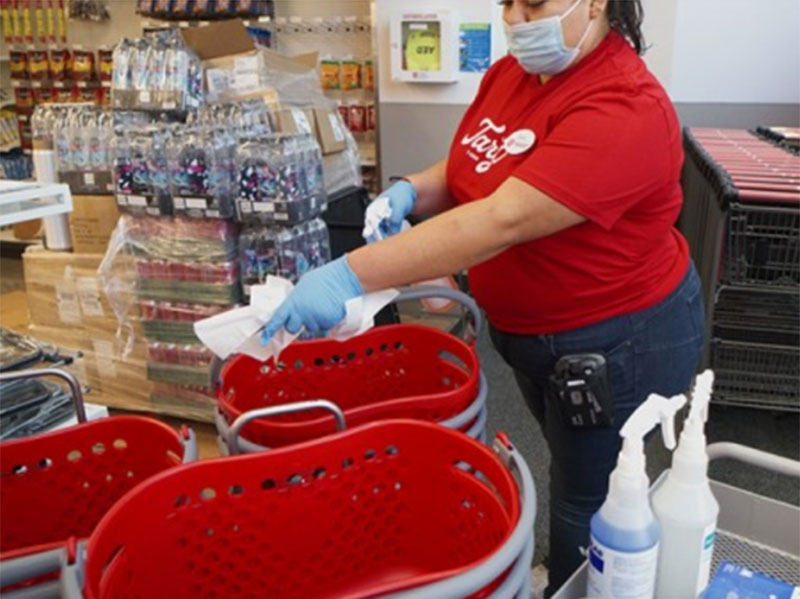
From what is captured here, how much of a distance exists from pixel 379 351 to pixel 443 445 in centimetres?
45

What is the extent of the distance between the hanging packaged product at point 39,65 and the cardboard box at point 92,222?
9.59ft

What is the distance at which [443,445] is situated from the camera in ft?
3.44

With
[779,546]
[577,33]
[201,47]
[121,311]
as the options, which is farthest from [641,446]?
[201,47]

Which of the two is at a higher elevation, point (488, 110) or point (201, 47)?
point (201, 47)

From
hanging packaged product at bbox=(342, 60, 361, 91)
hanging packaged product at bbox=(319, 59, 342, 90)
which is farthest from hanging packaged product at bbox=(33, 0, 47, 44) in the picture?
hanging packaged product at bbox=(342, 60, 361, 91)

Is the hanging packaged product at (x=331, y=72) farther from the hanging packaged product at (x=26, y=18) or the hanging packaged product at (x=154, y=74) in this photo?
the hanging packaged product at (x=26, y=18)

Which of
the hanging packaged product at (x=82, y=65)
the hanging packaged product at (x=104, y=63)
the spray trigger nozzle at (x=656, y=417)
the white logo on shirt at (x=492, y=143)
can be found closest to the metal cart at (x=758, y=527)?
the spray trigger nozzle at (x=656, y=417)

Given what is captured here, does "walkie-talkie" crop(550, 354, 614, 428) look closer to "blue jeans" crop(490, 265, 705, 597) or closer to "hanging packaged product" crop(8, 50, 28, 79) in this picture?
"blue jeans" crop(490, 265, 705, 597)

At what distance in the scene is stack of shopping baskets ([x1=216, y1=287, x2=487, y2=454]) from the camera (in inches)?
47.6

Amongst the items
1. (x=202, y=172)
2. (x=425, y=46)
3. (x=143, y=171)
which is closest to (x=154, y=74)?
(x=143, y=171)

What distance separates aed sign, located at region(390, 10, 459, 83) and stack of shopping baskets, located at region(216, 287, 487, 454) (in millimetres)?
2743

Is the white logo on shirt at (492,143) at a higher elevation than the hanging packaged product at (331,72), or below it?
below

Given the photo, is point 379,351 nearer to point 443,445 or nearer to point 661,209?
point 443,445

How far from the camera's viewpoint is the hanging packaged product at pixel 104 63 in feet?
16.7
